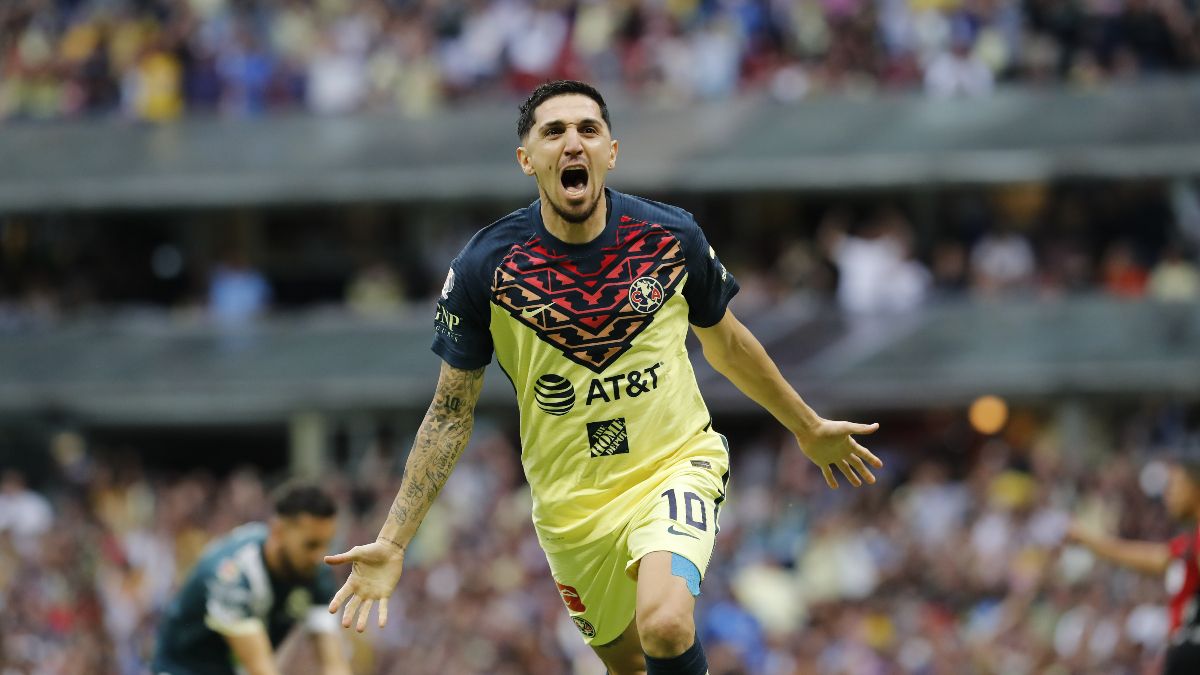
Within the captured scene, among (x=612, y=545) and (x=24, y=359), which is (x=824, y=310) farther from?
(x=612, y=545)

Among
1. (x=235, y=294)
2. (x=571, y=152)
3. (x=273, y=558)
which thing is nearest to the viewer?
(x=571, y=152)

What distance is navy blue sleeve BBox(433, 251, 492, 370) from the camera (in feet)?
25.4

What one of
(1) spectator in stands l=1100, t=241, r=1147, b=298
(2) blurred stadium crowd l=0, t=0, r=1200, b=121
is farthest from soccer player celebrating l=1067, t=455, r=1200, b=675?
(2) blurred stadium crowd l=0, t=0, r=1200, b=121

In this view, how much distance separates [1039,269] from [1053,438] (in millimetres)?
1976

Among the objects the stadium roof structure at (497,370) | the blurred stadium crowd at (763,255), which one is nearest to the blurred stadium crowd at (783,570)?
the stadium roof structure at (497,370)

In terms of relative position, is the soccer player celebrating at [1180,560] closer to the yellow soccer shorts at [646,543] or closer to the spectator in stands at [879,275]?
the yellow soccer shorts at [646,543]

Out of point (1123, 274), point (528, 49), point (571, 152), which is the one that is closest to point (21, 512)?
point (528, 49)

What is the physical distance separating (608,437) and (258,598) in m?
3.05

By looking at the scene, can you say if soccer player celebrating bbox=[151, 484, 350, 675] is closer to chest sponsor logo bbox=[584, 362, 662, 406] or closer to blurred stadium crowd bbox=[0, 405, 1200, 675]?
chest sponsor logo bbox=[584, 362, 662, 406]

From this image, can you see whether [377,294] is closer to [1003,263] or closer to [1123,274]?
[1003,263]

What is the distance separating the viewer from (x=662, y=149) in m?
25.2

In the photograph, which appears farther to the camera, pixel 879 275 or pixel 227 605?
pixel 879 275

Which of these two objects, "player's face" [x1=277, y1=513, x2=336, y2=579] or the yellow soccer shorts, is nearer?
the yellow soccer shorts

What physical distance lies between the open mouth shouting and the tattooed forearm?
2.65ft
